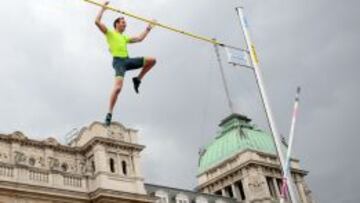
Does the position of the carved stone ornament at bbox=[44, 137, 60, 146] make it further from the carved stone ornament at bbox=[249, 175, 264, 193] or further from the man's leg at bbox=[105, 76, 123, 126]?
the man's leg at bbox=[105, 76, 123, 126]

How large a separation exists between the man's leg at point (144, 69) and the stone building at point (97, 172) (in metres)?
27.2

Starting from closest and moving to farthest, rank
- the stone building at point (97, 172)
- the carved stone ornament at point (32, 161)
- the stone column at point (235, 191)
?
the stone building at point (97, 172) < the carved stone ornament at point (32, 161) < the stone column at point (235, 191)

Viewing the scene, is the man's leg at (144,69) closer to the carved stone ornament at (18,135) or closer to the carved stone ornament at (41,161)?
the carved stone ornament at (18,135)

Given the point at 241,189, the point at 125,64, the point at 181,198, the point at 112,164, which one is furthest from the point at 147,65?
the point at 241,189

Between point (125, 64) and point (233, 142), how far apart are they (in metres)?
56.0

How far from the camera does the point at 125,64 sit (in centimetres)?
1188

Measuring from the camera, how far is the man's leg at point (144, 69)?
1230cm

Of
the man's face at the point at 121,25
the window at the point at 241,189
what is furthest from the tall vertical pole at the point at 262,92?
the window at the point at 241,189

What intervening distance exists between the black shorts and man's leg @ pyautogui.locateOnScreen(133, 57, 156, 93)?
0.29ft

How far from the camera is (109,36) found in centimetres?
1174

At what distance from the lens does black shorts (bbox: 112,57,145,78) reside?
11.7 metres

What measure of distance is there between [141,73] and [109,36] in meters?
1.15

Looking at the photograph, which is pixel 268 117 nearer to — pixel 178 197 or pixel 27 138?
pixel 27 138

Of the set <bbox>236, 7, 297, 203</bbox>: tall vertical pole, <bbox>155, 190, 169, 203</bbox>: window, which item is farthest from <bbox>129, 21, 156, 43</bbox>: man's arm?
<bbox>155, 190, 169, 203</bbox>: window
